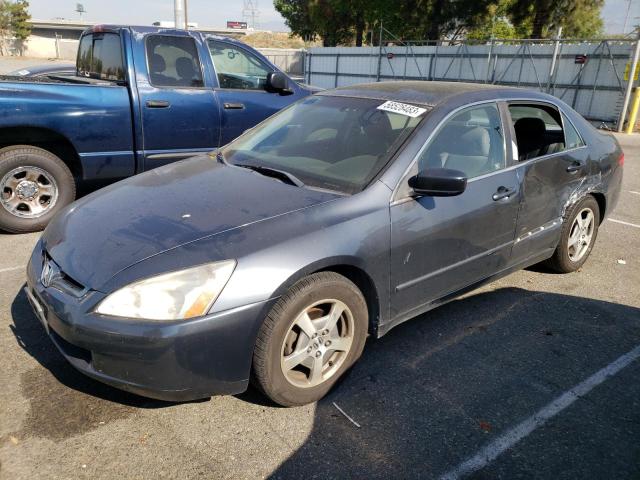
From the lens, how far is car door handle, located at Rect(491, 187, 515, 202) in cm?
352

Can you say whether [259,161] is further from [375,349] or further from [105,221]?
[375,349]

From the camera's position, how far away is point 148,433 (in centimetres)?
255

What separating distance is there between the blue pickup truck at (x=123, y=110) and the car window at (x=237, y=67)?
12 millimetres

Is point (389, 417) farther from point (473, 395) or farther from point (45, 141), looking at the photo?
point (45, 141)

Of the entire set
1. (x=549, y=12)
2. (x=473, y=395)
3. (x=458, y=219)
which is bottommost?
(x=473, y=395)

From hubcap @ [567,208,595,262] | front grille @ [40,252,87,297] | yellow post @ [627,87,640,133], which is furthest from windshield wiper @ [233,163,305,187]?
yellow post @ [627,87,640,133]

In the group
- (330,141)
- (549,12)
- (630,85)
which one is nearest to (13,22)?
(549,12)

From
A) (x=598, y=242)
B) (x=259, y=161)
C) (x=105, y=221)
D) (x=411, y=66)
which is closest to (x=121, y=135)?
(x=259, y=161)

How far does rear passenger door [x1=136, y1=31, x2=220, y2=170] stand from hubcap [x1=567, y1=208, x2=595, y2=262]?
151 inches

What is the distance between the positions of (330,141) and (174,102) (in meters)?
2.91

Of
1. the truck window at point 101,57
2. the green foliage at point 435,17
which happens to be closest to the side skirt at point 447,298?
the truck window at point 101,57

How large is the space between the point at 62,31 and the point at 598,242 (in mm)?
88152

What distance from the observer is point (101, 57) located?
20.3 feet

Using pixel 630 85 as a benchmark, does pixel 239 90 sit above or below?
above
